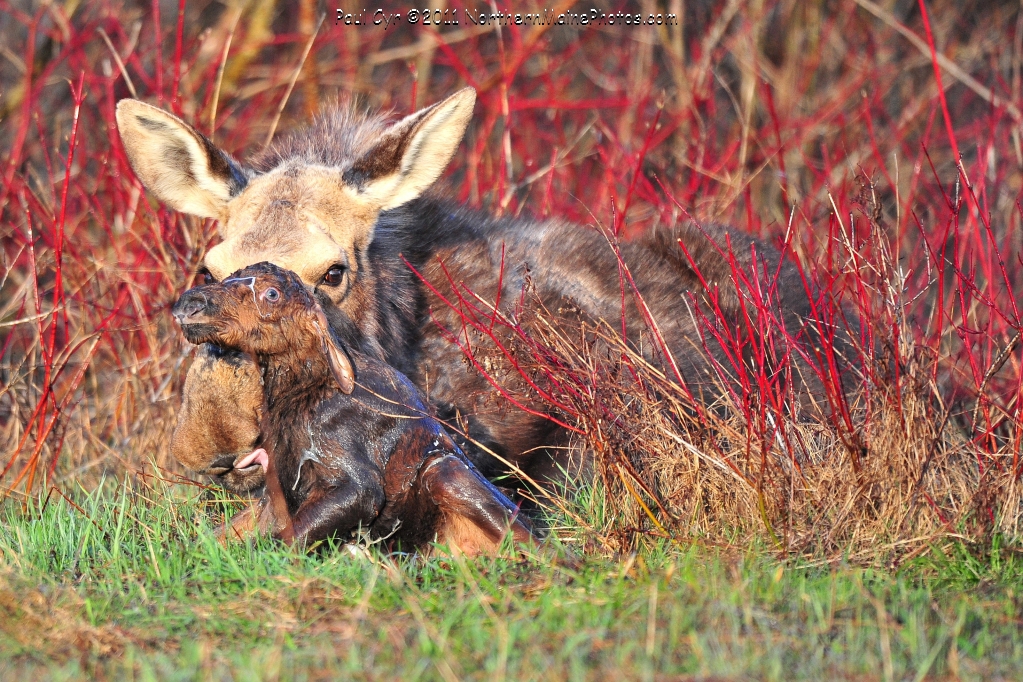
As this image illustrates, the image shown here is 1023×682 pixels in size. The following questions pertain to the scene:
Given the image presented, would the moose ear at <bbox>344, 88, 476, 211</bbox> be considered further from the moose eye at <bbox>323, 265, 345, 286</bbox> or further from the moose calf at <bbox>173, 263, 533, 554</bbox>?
the moose calf at <bbox>173, 263, 533, 554</bbox>

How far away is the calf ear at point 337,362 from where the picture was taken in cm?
430

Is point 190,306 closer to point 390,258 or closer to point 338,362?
point 338,362

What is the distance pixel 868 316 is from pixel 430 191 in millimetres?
2805

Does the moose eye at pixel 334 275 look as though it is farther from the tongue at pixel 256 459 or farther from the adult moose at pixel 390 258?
the tongue at pixel 256 459

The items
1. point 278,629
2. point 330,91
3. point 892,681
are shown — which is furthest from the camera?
point 330,91

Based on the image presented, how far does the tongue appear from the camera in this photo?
4.45 meters

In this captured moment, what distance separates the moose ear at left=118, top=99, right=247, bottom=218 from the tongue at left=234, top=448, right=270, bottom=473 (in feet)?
4.87

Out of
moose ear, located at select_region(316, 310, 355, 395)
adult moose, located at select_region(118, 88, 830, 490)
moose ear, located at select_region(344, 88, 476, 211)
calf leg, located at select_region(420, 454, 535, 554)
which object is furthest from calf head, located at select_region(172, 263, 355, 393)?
moose ear, located at select_region(344, 88, 476, 211)

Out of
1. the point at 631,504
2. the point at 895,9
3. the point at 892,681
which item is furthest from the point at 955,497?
the point at 895,9

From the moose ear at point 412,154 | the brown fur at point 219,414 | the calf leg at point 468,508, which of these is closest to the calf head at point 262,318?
the brown fur at point 219,414

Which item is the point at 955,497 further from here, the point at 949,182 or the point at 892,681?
the point at 949,182

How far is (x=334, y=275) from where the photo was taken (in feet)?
17.1

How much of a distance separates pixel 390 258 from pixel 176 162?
3.55 feet

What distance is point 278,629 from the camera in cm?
349
